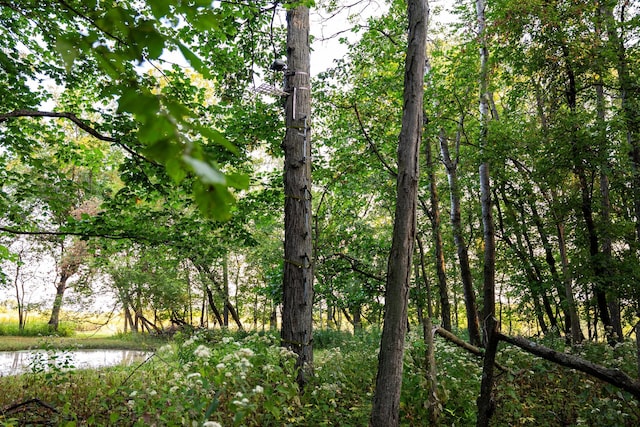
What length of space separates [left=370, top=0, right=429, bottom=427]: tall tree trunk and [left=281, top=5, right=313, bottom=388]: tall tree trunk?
5.07 feet

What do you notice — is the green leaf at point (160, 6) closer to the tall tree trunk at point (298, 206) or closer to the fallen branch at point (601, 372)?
the fallen branch at point (601, 372)

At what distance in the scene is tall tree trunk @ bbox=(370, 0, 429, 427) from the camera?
257 cm

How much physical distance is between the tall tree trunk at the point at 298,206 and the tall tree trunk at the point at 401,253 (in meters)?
1.55

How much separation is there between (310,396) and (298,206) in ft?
6.72

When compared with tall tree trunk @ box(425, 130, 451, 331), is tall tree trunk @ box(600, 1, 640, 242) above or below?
above

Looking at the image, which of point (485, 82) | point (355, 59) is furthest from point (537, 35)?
point (355, 59)

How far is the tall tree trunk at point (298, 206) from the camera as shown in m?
4.33

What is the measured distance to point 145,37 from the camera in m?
0.91

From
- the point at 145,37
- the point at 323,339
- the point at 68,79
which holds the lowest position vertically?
the point at 323,339

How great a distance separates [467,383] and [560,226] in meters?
5.61

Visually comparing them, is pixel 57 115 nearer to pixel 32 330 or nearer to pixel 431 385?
pixel 431 385

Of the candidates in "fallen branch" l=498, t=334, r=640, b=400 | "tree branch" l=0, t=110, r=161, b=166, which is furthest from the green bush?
"fallen branch" l=498, t=334, r=640, b=400

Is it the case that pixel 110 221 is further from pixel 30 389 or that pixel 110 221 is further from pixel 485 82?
pixel 485 82

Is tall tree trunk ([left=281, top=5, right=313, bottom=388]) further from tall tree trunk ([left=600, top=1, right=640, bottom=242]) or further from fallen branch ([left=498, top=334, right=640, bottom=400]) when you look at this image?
tall tree trunk ([left=600, top=1, right=640, bottom=242])
